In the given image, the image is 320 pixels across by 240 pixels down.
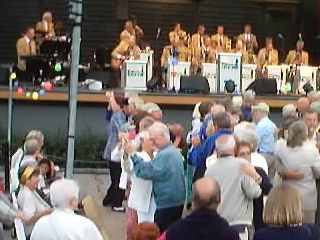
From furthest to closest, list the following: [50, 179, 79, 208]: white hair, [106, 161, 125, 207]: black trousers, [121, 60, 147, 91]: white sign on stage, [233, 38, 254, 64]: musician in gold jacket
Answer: [233, 38, 254, 64]: musician in gold jacket < [121, 60, 147, 91]: white sign on stage < [106, 161, 125, 207]: black trousers < [50, 179, 79, 208]: white hair

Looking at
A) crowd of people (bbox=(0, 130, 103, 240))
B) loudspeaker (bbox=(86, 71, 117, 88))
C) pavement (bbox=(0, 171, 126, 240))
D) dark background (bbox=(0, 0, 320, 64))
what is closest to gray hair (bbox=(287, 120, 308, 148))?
pavement (bbox=(0, 171, 126, 240))

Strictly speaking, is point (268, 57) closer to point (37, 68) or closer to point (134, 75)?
point (134, 75)

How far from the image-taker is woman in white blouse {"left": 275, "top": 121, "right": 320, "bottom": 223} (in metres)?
7.50

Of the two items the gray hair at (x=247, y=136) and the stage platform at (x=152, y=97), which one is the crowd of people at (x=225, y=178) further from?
the stage platform at (x=152, y=97)

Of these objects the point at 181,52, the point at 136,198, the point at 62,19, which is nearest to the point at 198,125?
the point at 136,198

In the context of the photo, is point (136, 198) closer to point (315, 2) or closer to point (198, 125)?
point (198, 125)

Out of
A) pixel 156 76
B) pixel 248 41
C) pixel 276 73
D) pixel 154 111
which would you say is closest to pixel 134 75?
pixel 156 76

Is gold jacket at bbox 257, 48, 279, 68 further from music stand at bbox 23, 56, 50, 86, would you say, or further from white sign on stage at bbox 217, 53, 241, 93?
music stand at bbox 23, 56, 50, 86

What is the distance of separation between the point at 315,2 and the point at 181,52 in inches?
262

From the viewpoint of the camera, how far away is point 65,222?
5.13 m

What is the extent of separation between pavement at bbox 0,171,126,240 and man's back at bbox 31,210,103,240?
2809 millimetres

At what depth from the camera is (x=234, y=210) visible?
21.8 ft

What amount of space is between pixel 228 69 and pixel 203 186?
13885mm

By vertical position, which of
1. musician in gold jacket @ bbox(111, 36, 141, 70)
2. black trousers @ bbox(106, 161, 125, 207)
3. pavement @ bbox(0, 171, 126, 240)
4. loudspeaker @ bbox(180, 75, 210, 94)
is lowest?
pavement @ bbox(0, 171, 126, 240)
